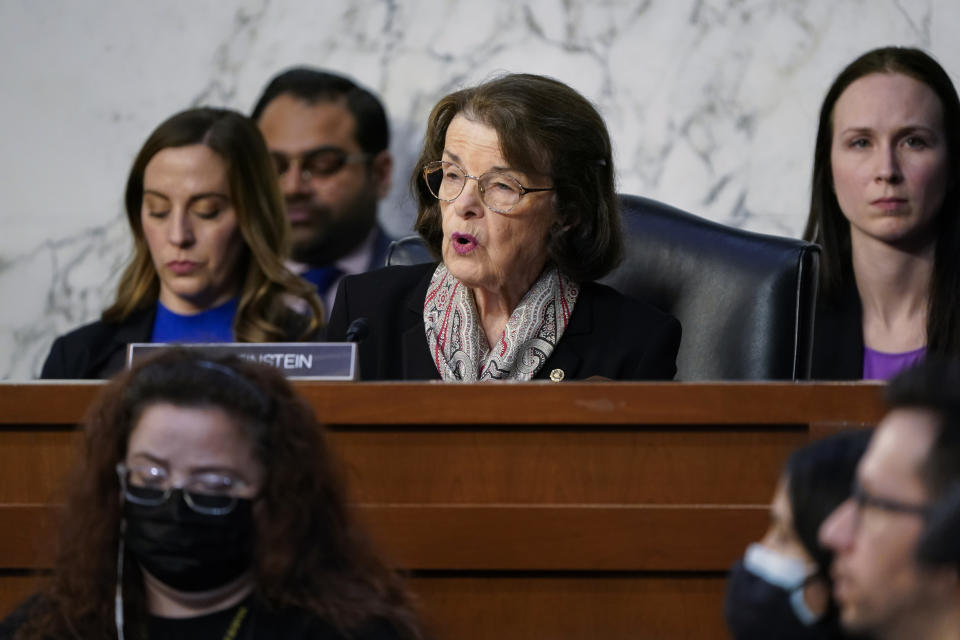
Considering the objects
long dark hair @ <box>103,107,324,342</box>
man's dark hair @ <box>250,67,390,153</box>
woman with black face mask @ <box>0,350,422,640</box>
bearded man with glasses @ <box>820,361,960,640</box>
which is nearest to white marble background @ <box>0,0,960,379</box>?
man's dark hair @ <box>250,67,390,153</box>

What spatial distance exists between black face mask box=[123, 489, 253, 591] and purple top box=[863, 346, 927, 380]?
5.17 ft

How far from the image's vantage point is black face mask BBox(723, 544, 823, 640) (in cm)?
135

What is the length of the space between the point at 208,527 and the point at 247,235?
5.57 feet

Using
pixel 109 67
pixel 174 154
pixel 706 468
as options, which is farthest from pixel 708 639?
pixel 109 67

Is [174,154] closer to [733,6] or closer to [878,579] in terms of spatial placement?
[733,6]

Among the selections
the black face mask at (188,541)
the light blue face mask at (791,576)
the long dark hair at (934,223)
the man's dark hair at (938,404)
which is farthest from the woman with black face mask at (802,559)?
the long dark hair at (934,223)

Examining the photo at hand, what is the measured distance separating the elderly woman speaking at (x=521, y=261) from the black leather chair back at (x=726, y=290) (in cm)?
7

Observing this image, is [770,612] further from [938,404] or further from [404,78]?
[404,78]

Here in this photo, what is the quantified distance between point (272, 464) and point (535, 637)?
46cm

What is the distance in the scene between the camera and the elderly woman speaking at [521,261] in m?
2.56

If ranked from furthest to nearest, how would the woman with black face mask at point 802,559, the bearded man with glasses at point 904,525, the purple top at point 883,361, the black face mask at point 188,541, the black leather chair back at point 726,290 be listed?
the purple top at point 883,361 < the black leather chair back at point 726,290 < the black face mask at point 188,541 < the woman with black face mask at point 802,559 < the bearded man with glasses at point 904,525

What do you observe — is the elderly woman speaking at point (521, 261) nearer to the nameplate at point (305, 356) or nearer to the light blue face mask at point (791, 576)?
the nameplate at point (305, 356)

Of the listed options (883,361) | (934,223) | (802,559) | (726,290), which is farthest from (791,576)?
(934,223)

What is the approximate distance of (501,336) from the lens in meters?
2.61
